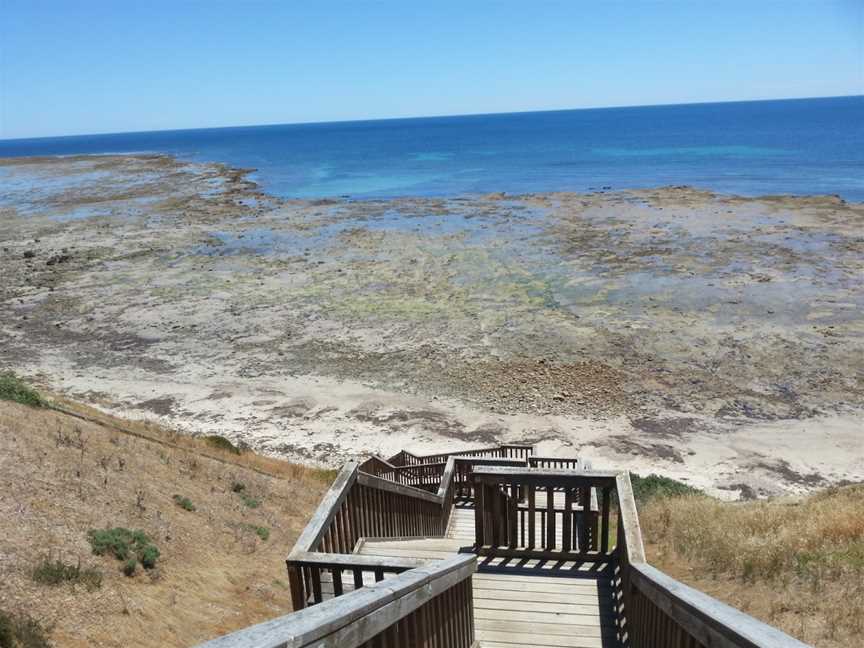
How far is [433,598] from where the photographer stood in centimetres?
388

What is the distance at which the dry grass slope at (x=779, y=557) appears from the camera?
588 centimetres

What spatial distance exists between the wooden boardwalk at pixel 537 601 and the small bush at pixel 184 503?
415 centimetres

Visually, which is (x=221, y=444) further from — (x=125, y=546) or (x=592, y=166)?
(x=592, y=166)

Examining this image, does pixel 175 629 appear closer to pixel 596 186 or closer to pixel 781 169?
pixel 596 186

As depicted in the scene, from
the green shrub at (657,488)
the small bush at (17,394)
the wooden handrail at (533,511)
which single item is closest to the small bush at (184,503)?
the small bush at (17,394)

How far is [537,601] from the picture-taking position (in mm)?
5645

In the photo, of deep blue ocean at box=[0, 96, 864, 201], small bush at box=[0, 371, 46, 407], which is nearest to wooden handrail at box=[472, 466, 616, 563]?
small bush at box=[0, 371, 46, 407]

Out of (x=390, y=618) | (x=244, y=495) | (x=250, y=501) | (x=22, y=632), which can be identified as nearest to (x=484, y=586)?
(x=390, y=618)

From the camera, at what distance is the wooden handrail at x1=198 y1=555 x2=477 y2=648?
2.32m

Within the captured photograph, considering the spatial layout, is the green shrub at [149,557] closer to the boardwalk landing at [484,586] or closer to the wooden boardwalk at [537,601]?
the boardwalk landing at [484,586]

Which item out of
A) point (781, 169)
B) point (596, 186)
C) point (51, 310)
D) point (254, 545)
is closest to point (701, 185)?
point (596, 186)

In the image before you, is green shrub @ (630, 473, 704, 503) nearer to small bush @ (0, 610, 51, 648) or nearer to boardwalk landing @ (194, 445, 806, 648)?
boardwalk landing @ (194, 445, 806, 648)

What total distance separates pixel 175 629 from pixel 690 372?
18.5 metres

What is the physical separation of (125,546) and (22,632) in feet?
7.24
